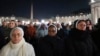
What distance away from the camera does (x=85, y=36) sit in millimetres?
6285

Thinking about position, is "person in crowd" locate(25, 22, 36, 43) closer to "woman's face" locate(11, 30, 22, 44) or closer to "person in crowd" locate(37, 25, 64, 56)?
"person in crowd" locate(37, 25, 64, 56)

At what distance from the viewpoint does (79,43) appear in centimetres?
623

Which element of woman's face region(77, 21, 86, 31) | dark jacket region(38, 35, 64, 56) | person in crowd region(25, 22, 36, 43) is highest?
woman's face region(77, 21, 86, 31)

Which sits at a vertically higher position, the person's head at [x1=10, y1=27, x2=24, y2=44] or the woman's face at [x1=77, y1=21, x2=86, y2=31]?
the woman's face at [x1=77, y1=21, x2=86, y2=31]

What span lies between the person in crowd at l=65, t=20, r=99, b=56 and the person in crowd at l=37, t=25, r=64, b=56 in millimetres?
265

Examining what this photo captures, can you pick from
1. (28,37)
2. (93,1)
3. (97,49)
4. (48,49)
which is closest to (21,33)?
(48,49)

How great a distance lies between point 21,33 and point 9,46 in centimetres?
38

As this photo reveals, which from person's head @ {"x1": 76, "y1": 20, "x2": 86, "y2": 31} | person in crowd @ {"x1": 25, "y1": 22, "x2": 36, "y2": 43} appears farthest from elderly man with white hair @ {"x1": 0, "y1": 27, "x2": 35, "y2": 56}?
person in crowd @ {"x1": 25, "y1": 22, "x2": 36, "y2": 43}

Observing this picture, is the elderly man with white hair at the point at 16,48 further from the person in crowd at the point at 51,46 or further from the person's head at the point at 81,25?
the person's head at the point at 81,25

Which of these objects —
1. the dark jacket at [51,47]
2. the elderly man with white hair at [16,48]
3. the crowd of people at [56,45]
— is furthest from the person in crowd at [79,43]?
the elderly man with white hair at [16,48]

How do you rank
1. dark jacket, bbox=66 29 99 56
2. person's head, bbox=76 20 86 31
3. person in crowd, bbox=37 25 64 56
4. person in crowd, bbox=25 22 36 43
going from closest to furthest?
dark jacket, bbox=66 29 99 56, person's head, bbox=76 20 86 31, person in crowd, bbox=37 25 64 56, person in crowd, bbox=25 22 36 43

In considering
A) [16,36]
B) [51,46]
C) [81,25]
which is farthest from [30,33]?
[16,36]

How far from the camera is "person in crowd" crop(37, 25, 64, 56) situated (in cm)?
647

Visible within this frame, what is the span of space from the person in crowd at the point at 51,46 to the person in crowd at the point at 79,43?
26cm
